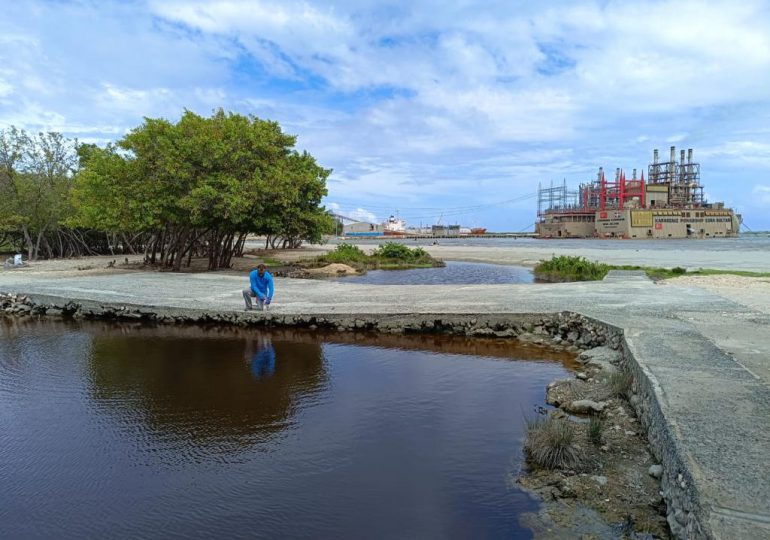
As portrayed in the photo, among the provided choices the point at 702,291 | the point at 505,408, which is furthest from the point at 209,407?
the point at 702,291

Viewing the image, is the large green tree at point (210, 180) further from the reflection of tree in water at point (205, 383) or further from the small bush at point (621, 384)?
the small bush at point (621, 384)

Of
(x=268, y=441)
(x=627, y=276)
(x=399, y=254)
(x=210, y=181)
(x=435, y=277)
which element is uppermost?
(x=210, y=181)

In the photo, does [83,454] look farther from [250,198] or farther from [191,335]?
[250,198]

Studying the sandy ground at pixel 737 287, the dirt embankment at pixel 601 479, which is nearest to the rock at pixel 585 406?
the dirt embankment at pixel 601 479

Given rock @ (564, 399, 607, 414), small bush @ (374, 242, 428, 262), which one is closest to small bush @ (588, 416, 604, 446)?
rock @ (564, 399, 607, 414)

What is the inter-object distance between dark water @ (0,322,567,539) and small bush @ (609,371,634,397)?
1317mm

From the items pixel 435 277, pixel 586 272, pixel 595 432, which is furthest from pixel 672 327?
pixel 435 277

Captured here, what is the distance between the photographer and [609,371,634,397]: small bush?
924cm

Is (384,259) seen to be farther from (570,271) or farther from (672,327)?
(672,327)

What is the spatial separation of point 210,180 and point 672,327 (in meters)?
21.4

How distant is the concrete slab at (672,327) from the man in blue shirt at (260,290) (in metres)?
0.60

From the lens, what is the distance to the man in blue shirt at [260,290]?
16750mm

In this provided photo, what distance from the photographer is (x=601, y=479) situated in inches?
260

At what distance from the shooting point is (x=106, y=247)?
52.2 meters
